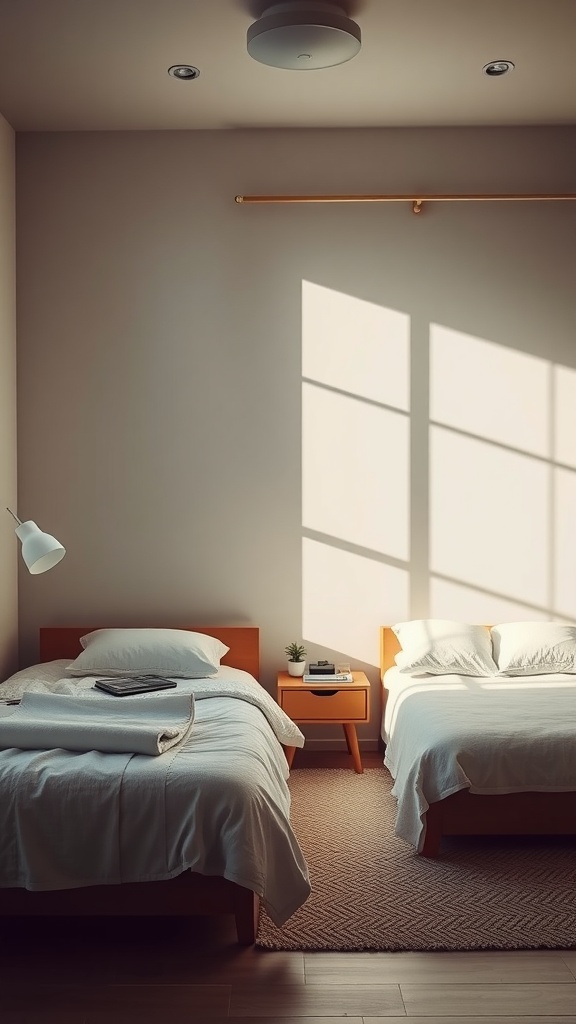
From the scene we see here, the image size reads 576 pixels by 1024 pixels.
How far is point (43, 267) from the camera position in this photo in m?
4.47

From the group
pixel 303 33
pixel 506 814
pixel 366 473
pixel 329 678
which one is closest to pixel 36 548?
pixel 329 678

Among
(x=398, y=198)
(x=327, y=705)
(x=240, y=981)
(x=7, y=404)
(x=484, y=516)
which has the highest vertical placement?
(x=398, y=198)

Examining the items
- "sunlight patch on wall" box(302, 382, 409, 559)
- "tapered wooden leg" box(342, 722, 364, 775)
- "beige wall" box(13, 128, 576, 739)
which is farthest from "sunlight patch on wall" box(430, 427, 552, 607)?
"tapered wooden leg" box(342, 722, 364, 775)

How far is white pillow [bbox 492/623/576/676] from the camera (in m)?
4.12

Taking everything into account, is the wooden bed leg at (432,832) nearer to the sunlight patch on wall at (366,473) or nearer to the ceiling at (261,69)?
the sunlight patch on wall at (366,473)

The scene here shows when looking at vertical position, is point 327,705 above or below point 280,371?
below

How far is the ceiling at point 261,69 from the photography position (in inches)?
132

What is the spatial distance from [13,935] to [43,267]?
9.91 ft

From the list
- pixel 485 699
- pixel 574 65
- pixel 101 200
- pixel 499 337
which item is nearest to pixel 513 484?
pixel 499 337

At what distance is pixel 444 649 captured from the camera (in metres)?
4.15

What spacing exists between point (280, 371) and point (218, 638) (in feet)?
4.30

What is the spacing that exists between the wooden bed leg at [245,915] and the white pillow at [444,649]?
1.73 metres

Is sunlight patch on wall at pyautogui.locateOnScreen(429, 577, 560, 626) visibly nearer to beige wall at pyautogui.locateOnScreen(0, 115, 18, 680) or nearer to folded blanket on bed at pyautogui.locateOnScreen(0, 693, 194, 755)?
folded blanket on bed at pyautogui.locateOnScreen(0, 693, 194, 755)

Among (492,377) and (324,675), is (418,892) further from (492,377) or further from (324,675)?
(492,377)
